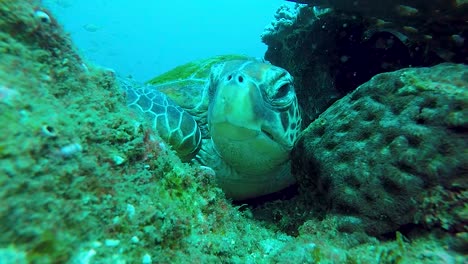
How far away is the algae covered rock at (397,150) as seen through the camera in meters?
1.24

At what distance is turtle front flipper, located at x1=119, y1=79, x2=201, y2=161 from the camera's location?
97.8 inches

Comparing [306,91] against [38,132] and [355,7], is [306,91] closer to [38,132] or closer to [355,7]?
[355,7]

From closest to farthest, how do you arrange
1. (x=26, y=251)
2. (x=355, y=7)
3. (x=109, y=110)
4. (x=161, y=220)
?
(x=26, y=251), (x=161, y=220), (x=109, y=110), (x=355, y=7)

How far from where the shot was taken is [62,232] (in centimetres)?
77

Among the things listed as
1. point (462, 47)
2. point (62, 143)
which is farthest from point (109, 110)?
point (462, 47)

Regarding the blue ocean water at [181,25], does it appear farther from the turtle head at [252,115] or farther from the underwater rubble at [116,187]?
the underwater rubble at [116,187]

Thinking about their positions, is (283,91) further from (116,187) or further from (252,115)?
(116,187)

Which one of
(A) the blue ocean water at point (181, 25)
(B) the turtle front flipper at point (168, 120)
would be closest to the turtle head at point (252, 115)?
(B) the turtle front flipper at point (168, 120)

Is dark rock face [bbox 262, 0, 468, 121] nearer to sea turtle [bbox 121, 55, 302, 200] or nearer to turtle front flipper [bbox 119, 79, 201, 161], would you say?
sea turtle [bbox 121, 55, 302, 200]

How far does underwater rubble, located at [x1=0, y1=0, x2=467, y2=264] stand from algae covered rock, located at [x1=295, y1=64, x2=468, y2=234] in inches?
0.4

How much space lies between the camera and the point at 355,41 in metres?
2.99

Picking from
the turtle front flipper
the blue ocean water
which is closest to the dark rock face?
the turtle front flipper

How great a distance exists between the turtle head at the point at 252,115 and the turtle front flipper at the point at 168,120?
380mm

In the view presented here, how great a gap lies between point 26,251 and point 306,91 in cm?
326
